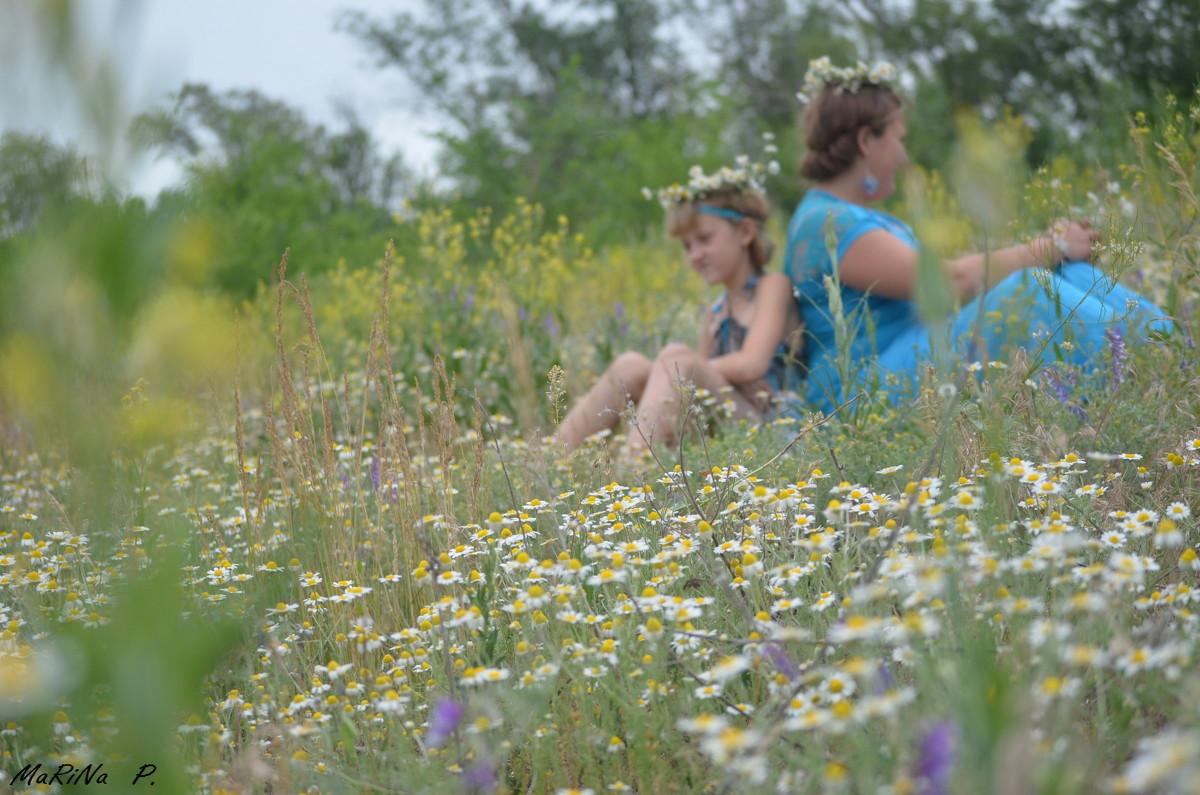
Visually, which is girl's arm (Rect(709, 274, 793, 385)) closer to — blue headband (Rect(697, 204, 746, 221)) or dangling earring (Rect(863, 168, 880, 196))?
blue headband (Rect(697, 204, 746, 221))

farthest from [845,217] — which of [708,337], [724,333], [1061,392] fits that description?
[1061,392]

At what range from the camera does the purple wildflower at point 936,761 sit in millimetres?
1001

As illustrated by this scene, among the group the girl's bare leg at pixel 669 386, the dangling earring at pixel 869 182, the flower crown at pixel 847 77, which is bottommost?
the girl's bare leg at pixel 669 386

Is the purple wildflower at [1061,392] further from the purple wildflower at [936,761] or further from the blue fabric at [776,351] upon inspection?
the purple wildflower at [936,761]

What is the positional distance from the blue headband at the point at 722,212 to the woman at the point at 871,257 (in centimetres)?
33

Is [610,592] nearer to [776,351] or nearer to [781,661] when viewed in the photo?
[781,661]

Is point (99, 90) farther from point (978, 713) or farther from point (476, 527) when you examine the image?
point (476, 527)

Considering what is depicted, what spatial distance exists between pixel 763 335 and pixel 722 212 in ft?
2.45

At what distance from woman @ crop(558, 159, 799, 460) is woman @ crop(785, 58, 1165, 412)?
0.15 meters

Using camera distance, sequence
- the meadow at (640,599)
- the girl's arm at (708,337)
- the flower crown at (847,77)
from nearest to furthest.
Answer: the meadow at (640,599) < the flower crown at (847,77) < the girl's arm at (708,337)

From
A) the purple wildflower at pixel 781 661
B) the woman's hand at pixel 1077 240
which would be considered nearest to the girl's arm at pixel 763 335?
the woman's hand at pixel 1077 240

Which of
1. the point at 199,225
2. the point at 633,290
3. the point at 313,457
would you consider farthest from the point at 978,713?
the point at 633,290

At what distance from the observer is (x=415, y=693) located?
1.87 metres

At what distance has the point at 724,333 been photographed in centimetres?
447
